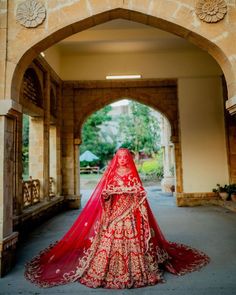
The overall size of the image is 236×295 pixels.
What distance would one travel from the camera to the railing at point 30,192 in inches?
223

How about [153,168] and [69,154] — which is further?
[153,168]

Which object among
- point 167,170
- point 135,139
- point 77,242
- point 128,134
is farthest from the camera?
point 128,134

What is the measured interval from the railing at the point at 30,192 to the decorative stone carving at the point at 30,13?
3339 millimetres

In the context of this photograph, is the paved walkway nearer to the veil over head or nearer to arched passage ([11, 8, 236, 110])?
the veil over head

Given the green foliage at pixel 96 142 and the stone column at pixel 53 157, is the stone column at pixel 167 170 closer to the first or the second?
the stone column at pixel 53 157

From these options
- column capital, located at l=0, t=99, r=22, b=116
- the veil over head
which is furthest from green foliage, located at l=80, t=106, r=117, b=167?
column capital, located at l=0, t=99, r=22, b=116

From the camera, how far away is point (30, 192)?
5.89 metres

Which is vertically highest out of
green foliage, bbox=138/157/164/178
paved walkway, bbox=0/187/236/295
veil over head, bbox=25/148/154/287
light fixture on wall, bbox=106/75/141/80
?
light fixture on wall, bbox=106/75/141/80

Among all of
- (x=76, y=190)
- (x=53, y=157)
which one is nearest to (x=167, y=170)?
(x=76, y=190)

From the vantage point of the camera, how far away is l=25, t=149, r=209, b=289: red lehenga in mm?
2707

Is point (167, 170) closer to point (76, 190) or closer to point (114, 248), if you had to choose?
point (76, 190)

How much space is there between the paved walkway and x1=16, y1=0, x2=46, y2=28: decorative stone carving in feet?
9.13

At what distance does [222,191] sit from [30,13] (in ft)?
21.2

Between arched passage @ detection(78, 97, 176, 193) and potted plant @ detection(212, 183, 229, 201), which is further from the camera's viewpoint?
arched passage @ detection(78, 97, 176, 193)
